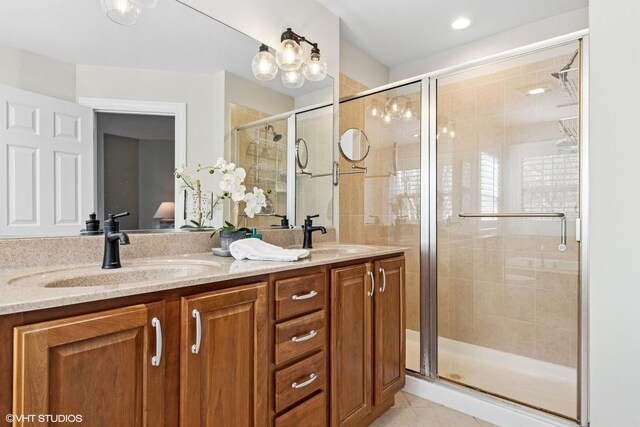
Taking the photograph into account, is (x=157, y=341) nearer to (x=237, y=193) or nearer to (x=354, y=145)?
(x=237, y=193)

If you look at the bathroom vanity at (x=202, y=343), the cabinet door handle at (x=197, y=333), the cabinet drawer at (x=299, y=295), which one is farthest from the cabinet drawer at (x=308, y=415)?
the cabinet door handle at (x=197, y=333)

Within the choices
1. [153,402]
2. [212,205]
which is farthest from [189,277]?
[212,205]

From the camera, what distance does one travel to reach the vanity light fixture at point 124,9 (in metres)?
1.33

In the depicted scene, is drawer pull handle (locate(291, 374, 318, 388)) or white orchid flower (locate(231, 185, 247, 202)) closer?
drawer pull handle (locate(291, 374, 318, 388))

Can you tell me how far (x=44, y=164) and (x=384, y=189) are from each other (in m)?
2.19

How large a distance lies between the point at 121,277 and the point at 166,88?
34.1 inches

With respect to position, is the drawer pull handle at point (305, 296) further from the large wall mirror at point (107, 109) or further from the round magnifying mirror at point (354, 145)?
the round magnifying mirror at point (354, 145)

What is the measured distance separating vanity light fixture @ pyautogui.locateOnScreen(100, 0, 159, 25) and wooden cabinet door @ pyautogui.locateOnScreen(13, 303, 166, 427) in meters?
1.12

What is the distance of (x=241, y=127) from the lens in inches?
74.3

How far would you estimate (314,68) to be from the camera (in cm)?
214

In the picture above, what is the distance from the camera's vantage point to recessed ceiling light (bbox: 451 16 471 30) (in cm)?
250

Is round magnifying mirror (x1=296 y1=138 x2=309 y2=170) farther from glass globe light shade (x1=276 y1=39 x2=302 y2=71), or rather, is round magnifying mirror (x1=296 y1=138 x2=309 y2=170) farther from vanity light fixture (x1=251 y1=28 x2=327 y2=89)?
glass globe light shade (x1=276 y1=39 x2=302 y2=71)

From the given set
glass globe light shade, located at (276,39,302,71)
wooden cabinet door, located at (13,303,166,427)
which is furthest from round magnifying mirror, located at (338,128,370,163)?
wooden cabinet door, located at (13,303,166,427)

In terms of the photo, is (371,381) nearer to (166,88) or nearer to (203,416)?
(203,416)
